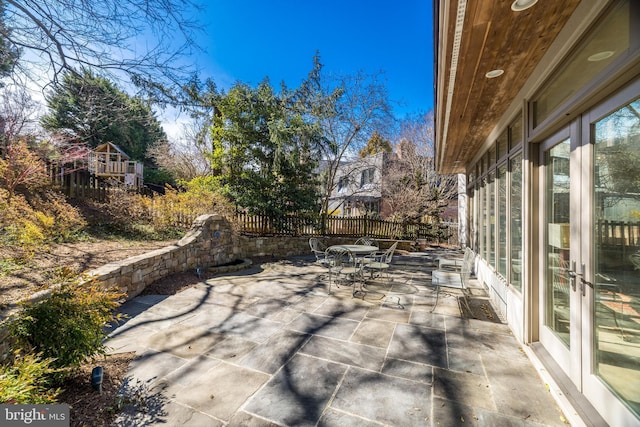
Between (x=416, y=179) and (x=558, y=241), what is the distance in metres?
10.3

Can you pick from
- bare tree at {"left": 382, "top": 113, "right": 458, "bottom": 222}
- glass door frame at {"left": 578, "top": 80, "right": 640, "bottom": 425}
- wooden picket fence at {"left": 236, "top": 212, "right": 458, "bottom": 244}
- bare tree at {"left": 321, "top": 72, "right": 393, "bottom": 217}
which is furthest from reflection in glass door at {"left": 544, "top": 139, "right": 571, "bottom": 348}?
bare tree at {"left": 382, "top": 113, "right": 458, "bottom": 222}

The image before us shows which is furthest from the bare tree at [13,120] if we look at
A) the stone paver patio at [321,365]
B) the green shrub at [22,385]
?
the green shrub at [22,385]

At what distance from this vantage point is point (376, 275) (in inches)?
230

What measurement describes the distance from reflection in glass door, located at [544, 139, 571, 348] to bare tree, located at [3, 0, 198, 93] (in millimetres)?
4749

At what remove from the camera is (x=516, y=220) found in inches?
128

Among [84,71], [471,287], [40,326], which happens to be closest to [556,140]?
[471,287]

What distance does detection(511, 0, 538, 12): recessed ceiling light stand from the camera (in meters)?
1.60

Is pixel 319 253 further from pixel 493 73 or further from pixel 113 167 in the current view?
pixel 113 167

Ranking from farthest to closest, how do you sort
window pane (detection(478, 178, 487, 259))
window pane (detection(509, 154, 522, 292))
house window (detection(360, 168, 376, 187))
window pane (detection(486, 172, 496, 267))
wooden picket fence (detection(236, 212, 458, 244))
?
house window (detection(360, 168, 376, 187)) → wooden picket fence (detection(236, 212, 458, 244)) → window pane (detection(478, 178, 487, 259)) → window pane (detection(486, 172, 496, 267)) → window pane (detection(509, 154, 522, 292))

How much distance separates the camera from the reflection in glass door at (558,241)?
2.16 m

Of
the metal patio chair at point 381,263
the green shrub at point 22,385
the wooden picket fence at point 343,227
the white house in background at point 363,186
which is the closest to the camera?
the green shrub at point 22,385

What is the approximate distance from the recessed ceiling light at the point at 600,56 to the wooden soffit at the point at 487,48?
0.31 m

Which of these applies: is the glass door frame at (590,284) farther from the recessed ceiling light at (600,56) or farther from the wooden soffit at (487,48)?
the wooden soffit at (487,48)

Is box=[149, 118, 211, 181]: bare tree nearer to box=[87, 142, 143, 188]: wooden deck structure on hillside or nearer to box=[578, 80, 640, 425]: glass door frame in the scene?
box=[87, 142, 143, 188]: wooden deck structure on hillside
